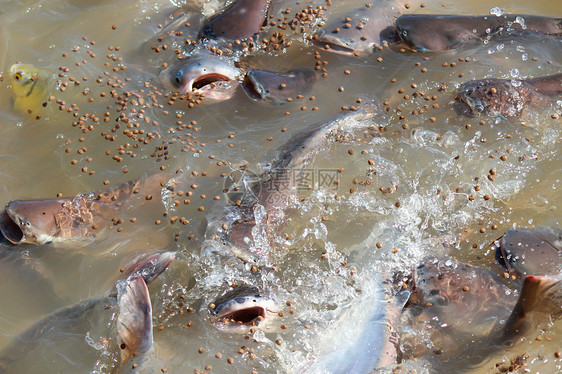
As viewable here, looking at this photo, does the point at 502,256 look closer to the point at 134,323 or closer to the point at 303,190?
the point at 303,190

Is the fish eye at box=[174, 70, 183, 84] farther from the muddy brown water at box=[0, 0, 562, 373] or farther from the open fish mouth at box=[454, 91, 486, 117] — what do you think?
the open fish mouth at box=[454, 91, 486, 117]

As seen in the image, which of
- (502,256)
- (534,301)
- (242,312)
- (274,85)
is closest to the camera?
(534,301)

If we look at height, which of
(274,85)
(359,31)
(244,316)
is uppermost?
(359,31)

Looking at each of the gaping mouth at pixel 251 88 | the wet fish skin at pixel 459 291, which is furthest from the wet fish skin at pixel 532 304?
the gaping mouth at pixel 251 88

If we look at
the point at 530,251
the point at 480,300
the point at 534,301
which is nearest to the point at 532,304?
the point at 534,301

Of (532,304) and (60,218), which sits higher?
(532,304)

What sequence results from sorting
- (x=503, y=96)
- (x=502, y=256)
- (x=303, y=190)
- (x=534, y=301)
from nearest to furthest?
1. (x=534, y=301)
2. (x=502, y=256)
3. (x=303, y=190)
4. (x=503, y=96)
